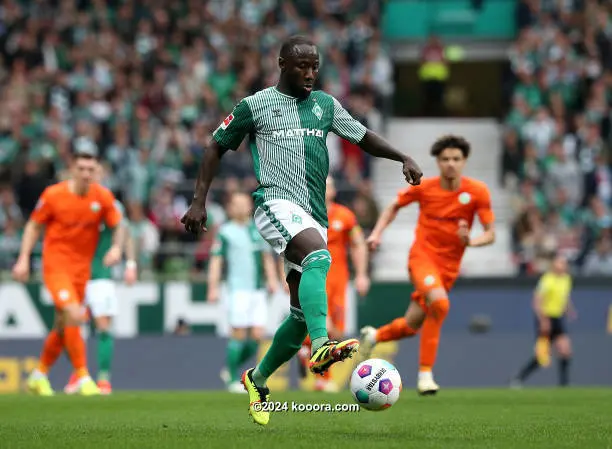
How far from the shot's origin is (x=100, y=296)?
49.9ft

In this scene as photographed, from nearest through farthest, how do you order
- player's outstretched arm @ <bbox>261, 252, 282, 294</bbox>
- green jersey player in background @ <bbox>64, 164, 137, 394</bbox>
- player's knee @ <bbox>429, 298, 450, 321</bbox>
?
player's knee @ <bbox>429, 298, 450, 321</bbox> < green jersey player in background @ <bbox>64, 164, 137, 394</bbox> < player's outstretched arm @ <bbox>261, 252, 282, 294</bbox>

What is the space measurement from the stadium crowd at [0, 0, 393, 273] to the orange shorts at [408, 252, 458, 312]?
763 centimetres

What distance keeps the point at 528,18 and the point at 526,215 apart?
20.4 feet

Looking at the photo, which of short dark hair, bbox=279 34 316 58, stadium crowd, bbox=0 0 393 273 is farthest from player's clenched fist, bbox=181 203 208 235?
stadium crowd, bbox=0 0 393 273

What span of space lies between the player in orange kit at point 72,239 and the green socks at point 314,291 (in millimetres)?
6010

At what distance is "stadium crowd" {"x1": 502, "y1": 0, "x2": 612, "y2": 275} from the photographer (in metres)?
21.6

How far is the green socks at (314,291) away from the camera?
8.54 meters

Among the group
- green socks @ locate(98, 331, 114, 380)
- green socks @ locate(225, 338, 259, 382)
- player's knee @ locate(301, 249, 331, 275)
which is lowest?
green socks @ locate(225, 338, 259, 382)

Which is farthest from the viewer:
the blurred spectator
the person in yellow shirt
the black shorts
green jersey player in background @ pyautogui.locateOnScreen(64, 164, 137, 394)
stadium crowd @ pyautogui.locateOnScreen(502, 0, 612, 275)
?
stadium crowd @ pyautogui.locateOnScreen(502, 0, 612, 275)

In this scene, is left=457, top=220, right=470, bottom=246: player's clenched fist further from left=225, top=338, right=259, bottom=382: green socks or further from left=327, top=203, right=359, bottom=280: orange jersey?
left=225, top=338, right=259, bottom=382: green socks

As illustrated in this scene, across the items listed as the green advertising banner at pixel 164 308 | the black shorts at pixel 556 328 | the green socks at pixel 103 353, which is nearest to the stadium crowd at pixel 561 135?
the black shorts at pixel 556 328

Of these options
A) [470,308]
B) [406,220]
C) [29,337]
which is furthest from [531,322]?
[29,337]

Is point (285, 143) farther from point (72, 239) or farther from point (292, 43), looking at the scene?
point (72, 239)

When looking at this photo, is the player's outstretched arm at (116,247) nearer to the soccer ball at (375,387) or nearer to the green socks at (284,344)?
the green socks at (284,344)
